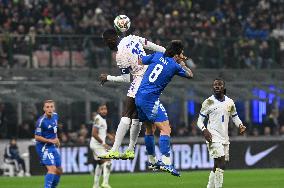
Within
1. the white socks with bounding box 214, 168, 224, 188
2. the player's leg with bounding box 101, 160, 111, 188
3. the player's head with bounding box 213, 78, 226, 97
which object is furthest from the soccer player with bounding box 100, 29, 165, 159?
the player's leg with bounding box 101, 160, 111, 188

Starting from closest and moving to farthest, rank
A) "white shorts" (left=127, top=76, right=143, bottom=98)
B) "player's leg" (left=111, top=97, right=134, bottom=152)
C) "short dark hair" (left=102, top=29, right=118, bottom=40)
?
1. "short dark hair" (left=102, top=29, right=118, bottom=40)
2. "white shorts" (left=127, top=76, right=143, bottom=98)
3. "player's leg" (left=111, top=97, right=134, bottom=152)

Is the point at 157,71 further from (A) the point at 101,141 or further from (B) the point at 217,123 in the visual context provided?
(A) the point at 101,141

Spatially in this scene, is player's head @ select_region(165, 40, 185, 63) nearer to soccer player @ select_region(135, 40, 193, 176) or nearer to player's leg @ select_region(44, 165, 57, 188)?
soccer player @ select_region(135, 40, 193, 176)

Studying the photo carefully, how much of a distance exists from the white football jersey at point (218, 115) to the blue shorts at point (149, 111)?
13.0 ft

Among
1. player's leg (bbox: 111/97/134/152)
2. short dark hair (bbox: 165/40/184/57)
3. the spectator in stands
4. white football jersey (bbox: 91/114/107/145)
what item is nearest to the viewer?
short dark hair (bbox: 165/40/184/57)

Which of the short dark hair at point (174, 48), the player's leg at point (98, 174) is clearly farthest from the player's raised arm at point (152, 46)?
the player's leg at point (98, 174)

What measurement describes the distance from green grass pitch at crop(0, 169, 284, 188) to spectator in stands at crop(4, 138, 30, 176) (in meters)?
1.60

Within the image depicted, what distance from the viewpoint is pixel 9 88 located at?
38312mm

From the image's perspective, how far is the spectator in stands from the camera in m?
36.6

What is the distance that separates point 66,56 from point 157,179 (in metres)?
7.15

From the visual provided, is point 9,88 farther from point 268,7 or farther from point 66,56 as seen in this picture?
point 268,7

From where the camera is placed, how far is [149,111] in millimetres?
20531

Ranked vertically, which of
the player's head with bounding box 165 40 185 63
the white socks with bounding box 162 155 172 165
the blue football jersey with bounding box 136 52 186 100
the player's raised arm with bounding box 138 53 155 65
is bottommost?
the white socks with bounding box 162 155 172 165

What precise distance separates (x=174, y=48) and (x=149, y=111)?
1.31 m
